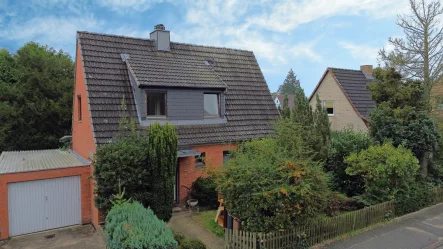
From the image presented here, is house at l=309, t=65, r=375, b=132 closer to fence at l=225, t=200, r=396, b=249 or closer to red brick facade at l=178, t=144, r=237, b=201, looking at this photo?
fence at l=225, t=200, r=396, b=249

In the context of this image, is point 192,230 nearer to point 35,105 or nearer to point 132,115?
point 132,115

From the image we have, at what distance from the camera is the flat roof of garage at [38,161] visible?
38.2 ft

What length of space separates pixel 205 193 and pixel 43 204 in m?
6.16

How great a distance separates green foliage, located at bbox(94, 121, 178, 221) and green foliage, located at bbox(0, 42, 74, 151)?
47.7 ft

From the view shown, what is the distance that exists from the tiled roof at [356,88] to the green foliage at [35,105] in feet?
71.1

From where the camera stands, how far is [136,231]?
7168 millimetres

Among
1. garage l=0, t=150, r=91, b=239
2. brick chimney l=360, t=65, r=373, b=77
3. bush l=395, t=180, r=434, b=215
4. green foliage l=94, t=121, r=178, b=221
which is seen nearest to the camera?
green foliage l=94, t=121, r=178, b=221

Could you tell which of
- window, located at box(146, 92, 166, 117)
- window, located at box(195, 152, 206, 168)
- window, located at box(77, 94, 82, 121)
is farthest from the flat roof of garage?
window, located at box(195, 152, 206, 168)

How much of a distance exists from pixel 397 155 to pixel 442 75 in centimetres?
727

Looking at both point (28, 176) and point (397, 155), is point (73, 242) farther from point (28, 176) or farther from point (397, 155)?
point (397, 155)

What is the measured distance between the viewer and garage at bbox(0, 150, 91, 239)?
11.0m

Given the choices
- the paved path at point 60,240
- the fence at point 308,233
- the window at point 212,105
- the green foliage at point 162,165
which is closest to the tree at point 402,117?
the fence at point 308,233

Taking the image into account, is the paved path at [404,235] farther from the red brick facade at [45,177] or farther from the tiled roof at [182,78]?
the red brick facade at [45,177]

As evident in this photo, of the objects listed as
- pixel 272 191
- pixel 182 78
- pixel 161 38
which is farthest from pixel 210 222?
pixel 161 38
